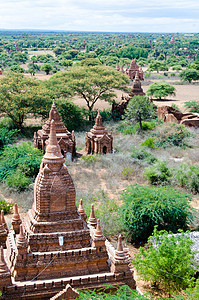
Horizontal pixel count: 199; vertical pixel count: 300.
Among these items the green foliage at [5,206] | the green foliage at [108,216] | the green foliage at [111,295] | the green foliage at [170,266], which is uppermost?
the green foliage at [111,295]

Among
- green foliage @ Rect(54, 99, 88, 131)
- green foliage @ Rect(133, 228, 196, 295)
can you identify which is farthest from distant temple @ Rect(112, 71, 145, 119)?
green foliage @ Rect(133, 228, 196, 295)

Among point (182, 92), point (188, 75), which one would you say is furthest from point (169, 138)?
point (188, 75)

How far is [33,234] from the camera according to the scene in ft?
31.1

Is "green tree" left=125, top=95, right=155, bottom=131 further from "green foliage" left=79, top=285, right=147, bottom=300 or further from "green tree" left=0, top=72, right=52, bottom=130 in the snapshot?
"green foliage" left=79, top=285, right=147, bottom=300

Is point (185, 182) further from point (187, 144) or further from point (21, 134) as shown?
point (21, 134)

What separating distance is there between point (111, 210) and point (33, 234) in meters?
7.82

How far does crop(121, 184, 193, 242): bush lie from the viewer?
15281 mm

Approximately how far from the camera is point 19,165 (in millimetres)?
21562

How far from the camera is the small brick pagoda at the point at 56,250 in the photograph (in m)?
9.20

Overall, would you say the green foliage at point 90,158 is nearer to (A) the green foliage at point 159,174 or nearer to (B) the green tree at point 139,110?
(A) the green foliage at point 159,174

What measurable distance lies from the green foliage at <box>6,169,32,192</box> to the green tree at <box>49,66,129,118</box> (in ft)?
52.6

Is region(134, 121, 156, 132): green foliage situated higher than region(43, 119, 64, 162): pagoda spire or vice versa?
region(43, 119, 64, 162): pagoda spire

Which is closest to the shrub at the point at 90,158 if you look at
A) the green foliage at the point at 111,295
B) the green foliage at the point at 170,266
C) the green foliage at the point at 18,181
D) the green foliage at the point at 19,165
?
the green foliage at the point at 19,165

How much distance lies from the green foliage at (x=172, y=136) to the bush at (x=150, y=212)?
1350 centimetres
